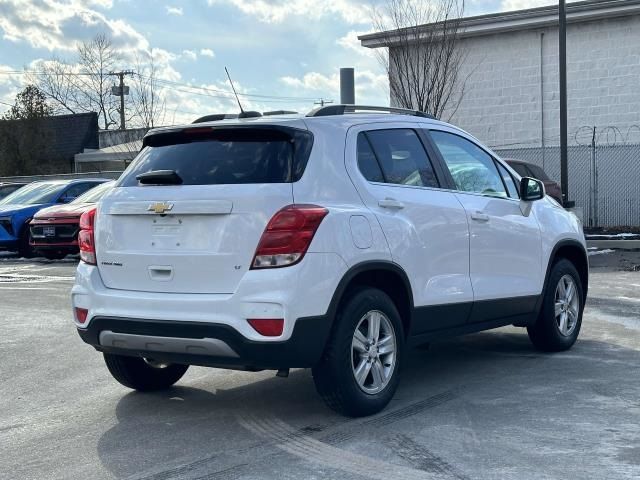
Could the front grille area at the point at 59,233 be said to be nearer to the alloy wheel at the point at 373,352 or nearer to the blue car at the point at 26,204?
the blue car at the point at 26,204

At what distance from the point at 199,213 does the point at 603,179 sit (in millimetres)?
19714

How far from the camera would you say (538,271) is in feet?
24.4

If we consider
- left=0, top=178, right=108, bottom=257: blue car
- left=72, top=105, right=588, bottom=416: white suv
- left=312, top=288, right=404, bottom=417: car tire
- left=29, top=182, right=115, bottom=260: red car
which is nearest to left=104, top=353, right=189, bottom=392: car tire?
left=72, top=105, right=588, bottom=416: white suv

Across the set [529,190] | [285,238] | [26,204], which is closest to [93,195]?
[26,204]

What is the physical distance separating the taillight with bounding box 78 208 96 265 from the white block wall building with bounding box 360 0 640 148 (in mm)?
20387

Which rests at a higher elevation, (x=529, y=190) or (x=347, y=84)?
(x=347, y=84)

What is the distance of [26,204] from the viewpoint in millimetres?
19172

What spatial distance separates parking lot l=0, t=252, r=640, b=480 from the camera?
15.9ft

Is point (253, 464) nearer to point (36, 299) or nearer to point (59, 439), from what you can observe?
point (59, 439)

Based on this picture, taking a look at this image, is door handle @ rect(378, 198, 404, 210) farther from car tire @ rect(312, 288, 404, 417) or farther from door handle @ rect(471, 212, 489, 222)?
door handle @ rect(471, 212, 489, 222)

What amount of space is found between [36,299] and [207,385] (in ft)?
19.4

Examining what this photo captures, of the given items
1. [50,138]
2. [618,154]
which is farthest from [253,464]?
[50,138]

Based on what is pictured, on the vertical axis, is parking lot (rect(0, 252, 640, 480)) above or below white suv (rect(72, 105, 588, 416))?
below

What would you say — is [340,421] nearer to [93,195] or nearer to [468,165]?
[468,165]
